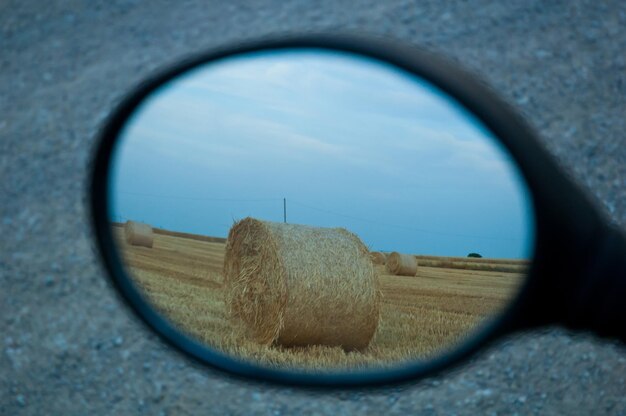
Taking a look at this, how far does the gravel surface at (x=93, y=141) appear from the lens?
1187 mm

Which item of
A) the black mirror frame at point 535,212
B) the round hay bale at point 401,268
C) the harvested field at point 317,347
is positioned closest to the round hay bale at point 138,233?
the harvested field at point 317,347

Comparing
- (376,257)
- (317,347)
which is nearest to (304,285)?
(317,347)

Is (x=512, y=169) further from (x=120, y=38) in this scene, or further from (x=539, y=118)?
(x=120, y=38)

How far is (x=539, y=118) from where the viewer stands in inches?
57.7

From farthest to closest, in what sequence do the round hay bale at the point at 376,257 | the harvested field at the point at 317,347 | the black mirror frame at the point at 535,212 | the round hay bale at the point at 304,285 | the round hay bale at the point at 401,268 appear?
the round hay bale at the point at 376,257, the round hay bale at the point at 401,268, the round hay bale at the point at 304,285, the harvested field at the point at 317,347, the black mirror frame at the point at 535,212

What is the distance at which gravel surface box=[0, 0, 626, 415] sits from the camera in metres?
1.19

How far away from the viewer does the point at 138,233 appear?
37.9 inches

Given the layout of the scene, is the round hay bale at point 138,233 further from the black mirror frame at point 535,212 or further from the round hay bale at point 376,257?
the round hay bale at point 376,257

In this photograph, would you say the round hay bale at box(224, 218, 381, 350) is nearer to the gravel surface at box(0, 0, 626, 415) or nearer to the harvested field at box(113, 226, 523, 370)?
the harvested field at box(113, 226, 523, 370)

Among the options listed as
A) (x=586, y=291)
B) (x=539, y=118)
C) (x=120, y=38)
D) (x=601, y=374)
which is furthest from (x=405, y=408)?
(x=120, y=38)

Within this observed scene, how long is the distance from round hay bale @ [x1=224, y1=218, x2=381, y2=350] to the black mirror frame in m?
0.94

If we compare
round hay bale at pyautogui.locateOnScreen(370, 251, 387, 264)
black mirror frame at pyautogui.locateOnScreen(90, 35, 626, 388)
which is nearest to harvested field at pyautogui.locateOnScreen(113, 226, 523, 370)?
round hay bale at pyautogui.locateOnScreen(370, 251, 387, 264)

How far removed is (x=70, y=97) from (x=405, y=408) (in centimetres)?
93

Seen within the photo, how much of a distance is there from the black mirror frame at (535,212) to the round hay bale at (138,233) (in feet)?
0.52
